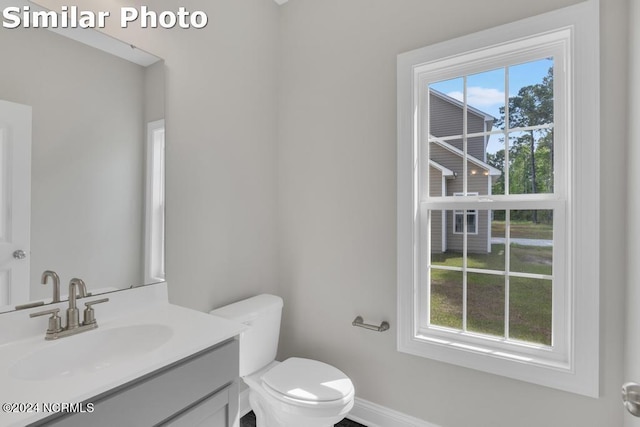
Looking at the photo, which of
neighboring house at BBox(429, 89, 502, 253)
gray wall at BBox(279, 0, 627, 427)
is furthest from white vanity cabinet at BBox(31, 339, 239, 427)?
neighboring house at BBox(429, 89, 502, 253)

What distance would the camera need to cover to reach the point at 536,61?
4.94 ft

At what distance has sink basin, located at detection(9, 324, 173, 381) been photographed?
940 mm

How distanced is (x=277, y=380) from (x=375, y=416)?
70 cm

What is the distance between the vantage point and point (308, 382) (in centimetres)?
153

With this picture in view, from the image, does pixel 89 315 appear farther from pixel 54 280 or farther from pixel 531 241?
pixel 531 241

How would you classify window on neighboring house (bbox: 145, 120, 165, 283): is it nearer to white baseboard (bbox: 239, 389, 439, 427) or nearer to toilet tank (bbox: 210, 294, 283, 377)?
toilet tank (bbox: 210, 294, 283, 377)

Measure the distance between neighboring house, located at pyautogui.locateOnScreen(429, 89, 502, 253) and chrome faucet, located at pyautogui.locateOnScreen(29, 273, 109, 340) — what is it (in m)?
1.64

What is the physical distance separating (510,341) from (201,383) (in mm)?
1441

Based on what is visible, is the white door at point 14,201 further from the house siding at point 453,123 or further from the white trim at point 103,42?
the house siding at point 453,123

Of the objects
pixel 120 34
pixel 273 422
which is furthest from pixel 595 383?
pixel 120 34

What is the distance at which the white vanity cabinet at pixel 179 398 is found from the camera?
787 millimetres

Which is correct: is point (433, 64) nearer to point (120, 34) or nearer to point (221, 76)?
point (221, 76)

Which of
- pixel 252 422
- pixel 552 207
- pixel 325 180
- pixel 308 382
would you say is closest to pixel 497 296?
pixel 552 207

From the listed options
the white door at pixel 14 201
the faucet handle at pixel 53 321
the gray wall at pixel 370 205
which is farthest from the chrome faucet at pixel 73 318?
the gray wall at pixel 370 205
